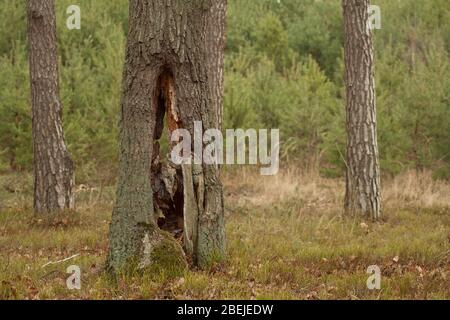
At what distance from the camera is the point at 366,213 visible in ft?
36.8

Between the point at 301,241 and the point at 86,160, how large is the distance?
824cm

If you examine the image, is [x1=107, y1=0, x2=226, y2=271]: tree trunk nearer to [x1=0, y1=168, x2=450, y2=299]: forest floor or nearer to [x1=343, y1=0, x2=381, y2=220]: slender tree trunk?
[x1=0, y1=168, x2=450, y2=299]: forest floor

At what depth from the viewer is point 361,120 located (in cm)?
1133

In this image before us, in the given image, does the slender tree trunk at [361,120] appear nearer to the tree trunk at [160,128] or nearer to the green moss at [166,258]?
the tree trunk at [160,128]

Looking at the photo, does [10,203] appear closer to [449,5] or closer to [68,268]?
[68,268]

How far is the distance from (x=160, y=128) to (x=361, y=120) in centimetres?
516

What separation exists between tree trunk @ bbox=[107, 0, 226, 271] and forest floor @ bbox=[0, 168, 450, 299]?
340mm

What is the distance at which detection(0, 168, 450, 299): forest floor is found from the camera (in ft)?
21.0

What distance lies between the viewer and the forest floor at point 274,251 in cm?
640

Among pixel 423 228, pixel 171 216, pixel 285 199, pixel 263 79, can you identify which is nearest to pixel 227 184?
pixel 285 199

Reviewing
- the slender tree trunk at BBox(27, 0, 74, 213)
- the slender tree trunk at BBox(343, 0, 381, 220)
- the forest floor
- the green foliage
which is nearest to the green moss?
the forest floor

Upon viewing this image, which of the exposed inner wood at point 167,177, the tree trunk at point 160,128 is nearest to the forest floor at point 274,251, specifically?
the tree trunk at point 160,128

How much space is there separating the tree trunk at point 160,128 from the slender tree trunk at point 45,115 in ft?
14.4

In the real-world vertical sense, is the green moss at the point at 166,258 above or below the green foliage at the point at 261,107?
below
